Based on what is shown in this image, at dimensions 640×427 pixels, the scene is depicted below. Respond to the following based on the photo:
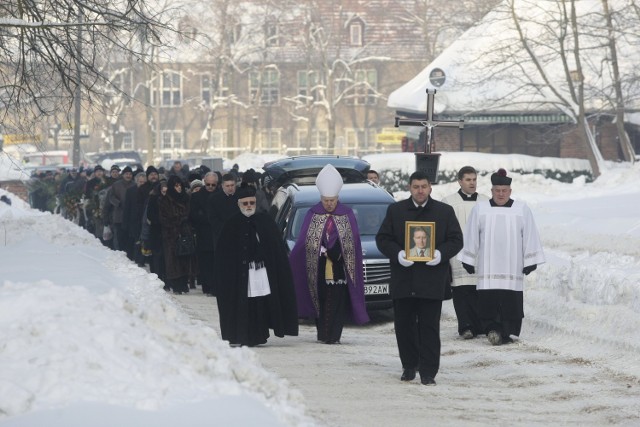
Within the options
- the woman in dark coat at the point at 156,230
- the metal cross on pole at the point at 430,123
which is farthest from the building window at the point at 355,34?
the metal cross on pole at the point at 430,123

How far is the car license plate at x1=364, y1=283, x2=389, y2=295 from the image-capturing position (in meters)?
16.9

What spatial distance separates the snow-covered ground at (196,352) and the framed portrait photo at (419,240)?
1013 millimetres

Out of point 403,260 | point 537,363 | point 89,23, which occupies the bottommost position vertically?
point 537,363

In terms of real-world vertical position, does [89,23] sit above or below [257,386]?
above

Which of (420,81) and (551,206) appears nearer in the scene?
(551,206)

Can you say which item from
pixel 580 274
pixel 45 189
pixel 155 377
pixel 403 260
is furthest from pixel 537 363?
pixel 45 189

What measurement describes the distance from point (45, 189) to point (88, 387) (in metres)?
36.6

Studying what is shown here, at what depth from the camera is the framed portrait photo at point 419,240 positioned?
12029 millimetres

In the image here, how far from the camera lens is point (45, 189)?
4434 centimetres

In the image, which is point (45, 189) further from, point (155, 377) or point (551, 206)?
point (155, 377)

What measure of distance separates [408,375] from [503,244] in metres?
2.90

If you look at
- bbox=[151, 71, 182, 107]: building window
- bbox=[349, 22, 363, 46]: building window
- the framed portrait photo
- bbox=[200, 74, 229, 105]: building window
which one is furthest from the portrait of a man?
bbox=[151, 71, 182, 107]: building window

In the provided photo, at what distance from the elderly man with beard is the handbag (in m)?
7.00

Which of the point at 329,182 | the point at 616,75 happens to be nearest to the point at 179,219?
the point at 329,182
